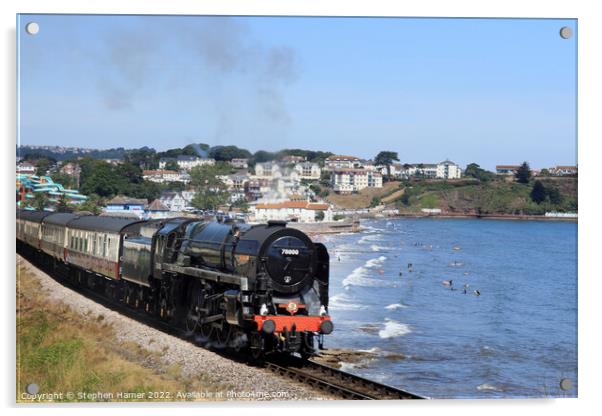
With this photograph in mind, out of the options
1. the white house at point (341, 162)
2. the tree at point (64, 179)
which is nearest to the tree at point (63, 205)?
the tree at point (64, 179)

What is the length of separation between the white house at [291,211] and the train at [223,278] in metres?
2.96

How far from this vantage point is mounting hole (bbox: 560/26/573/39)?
1766cm

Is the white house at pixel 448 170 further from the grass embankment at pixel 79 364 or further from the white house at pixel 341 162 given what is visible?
the grass embankment at pixel 79 364

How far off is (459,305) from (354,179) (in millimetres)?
8656

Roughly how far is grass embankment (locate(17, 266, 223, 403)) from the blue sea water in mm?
6870

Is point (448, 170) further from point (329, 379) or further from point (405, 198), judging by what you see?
point (329, 379)

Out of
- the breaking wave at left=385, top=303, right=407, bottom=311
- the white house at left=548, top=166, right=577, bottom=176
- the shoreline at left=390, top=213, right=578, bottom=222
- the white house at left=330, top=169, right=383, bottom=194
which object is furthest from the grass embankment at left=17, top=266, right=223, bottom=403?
the breaking wave at left=385, top=303, right=407, bottom=311

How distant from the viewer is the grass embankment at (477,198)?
3380 cm

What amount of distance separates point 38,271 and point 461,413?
23377 mm

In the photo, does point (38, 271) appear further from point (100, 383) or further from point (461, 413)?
point (461, 413)

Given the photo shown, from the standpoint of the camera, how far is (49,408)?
53.7ft

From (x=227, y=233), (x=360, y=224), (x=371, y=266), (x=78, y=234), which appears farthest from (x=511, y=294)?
(x=227, y=233)

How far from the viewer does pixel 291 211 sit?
40562mm

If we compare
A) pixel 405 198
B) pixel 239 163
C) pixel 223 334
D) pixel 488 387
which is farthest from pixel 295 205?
pixel 223 334
